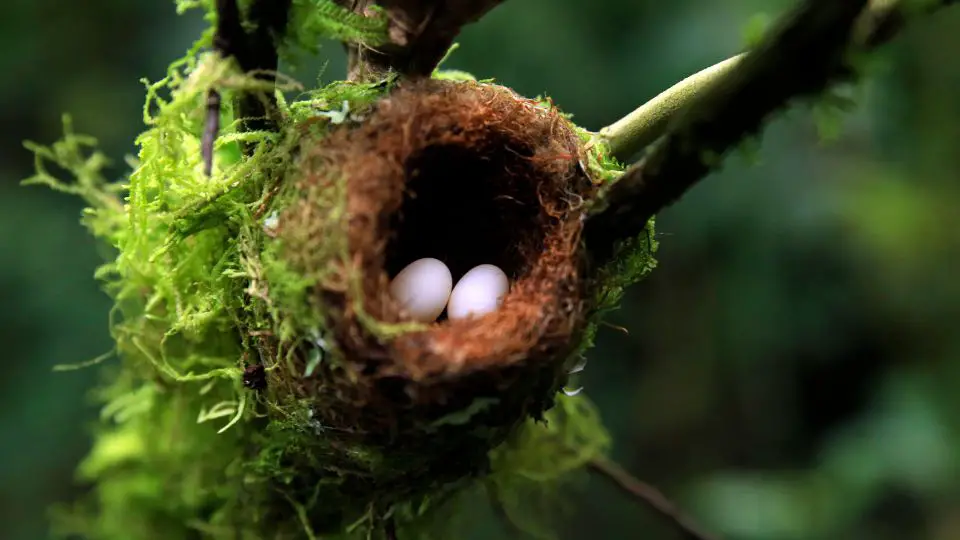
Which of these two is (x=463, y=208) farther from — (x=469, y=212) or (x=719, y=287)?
(x=719, y=287)

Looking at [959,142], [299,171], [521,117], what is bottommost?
[299,171]

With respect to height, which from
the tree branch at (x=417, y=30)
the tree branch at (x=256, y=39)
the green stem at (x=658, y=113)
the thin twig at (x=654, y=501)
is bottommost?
the thin twig at (x=654, y=501)

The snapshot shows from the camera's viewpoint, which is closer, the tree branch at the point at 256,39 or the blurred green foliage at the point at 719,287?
the tree branch at the point at 256,39

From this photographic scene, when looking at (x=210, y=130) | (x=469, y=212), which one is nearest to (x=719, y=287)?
(x=469, y=212)

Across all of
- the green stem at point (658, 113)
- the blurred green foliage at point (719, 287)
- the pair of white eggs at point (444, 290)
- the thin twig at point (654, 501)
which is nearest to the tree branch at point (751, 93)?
the green stem at point (658, 113)

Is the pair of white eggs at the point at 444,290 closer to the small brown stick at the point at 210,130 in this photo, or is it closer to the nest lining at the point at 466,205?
the nest lining at the point at 466,205

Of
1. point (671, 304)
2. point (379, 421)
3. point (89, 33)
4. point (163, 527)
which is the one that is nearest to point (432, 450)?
point (379, 421)

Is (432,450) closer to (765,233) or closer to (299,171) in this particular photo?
(299,171)
